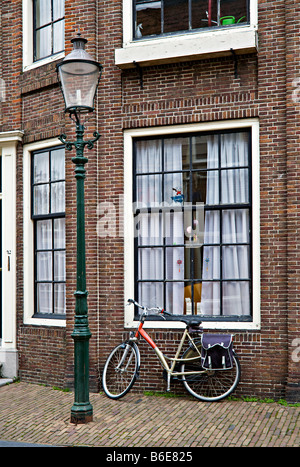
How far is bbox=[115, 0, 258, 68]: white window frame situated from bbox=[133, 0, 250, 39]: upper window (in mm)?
143

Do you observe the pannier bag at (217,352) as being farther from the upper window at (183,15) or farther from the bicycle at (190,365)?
the upper window at (183,15)

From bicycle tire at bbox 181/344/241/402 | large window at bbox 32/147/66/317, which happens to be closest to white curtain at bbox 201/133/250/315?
bicycle tire at bbox 181/344/241/402

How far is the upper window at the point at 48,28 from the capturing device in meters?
9.09

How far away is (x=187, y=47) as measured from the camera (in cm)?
782

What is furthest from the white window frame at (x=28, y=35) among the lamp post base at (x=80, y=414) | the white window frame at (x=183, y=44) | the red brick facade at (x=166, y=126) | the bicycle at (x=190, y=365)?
the lamp post base at (x=80, y=414)

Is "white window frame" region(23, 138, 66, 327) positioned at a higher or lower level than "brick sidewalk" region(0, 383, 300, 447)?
higher

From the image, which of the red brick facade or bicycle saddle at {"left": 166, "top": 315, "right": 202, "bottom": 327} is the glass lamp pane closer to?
the red brick facade

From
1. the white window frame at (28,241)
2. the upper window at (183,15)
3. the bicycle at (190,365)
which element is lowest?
the bicycle at (190,365)

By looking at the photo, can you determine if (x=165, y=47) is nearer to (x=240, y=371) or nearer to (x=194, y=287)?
(x=194, y=287)

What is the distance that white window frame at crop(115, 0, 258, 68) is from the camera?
758cm

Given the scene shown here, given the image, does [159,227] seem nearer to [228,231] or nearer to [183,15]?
[228,231]

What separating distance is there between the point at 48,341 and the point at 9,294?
45.1 inches

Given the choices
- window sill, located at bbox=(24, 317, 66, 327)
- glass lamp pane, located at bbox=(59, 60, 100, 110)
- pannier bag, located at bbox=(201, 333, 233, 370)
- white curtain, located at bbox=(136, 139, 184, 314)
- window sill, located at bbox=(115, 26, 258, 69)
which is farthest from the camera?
window sill, located at bbox=(24, 317, 66, 327)
